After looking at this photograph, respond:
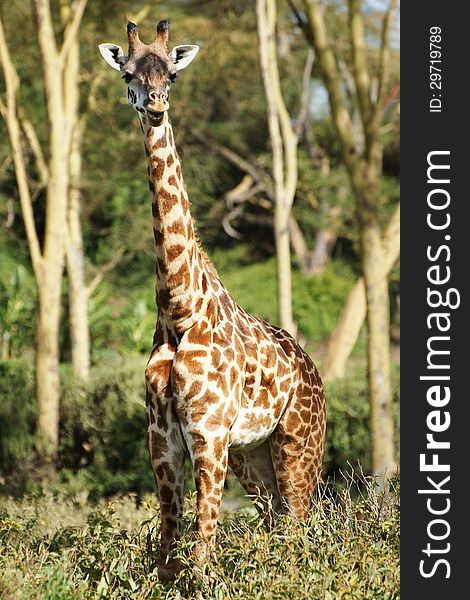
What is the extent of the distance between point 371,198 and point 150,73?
4416 millimetres

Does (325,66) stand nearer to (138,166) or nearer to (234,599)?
(234,599)

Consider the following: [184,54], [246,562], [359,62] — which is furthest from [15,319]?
[246,562]

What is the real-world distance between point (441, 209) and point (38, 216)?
18.5m

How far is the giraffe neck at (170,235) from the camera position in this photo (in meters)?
5.34

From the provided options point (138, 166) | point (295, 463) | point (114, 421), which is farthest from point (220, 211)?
point (295, 463)

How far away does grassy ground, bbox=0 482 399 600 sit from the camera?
490 cm

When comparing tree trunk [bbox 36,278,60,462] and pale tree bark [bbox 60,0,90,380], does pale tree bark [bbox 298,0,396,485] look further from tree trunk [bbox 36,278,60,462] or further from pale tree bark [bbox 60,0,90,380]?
pale tree bark [bbox 60,0,90,380]

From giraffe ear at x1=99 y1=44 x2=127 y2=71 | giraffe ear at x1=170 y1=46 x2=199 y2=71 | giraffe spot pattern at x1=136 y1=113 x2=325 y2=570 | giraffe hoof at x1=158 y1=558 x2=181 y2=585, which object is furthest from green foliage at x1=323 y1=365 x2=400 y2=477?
giraffe ear at x1=99 y1=44 x2=127 y2=71

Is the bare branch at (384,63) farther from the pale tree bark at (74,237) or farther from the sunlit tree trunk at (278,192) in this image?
the pale tree bark at (74,237)

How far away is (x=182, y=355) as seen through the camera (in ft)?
17.5

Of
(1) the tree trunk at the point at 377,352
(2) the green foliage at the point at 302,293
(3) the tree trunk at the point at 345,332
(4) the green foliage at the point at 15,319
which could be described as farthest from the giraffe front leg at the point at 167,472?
(2) the green foliage at the point at 302,293

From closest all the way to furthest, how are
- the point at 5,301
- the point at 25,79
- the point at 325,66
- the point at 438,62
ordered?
the point at 438,62, the point at 325,66, the point at 5,301, the point at 25,79

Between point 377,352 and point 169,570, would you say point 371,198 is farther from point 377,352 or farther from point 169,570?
point 169,570

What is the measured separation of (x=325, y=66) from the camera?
952 cm
